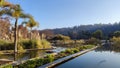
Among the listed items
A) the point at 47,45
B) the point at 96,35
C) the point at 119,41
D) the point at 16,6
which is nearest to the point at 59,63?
the point at 16,6

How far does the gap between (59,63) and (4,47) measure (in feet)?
34.4

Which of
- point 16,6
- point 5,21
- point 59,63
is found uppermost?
point 16,6

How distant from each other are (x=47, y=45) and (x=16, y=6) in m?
8.47

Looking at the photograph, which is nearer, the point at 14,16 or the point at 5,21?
the point at 5,21

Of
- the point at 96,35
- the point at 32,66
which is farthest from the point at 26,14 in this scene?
the point at 96,35

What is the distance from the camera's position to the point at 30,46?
873 inches

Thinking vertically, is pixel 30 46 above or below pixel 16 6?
below

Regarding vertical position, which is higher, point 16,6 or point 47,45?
point 16,6

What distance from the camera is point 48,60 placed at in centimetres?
1056

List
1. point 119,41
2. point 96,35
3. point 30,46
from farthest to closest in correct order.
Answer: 1. point 96,35
2. point 119,41
3. point 30,46

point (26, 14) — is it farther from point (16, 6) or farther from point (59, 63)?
point (59, 63)

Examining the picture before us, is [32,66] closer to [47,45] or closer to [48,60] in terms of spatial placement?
[48,60]

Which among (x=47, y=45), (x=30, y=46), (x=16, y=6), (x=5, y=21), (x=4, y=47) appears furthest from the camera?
(x=47, y=45)

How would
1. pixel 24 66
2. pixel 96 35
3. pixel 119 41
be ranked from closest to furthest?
pixel 24 66 → pixel 119 41 → pixel 96 35
